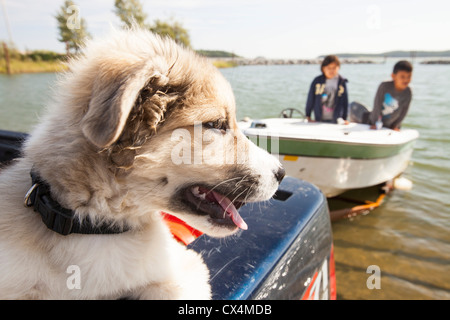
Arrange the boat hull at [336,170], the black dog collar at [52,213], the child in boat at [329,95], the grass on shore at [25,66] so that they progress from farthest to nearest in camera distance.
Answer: the grass on shore at [25,66]
the child in boat at [329,95]
the boat hull at [336,170]
the black dog collar at [52,213]

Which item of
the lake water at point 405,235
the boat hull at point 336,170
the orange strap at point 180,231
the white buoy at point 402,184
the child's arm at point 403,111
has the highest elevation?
the orange strap at point 180,231

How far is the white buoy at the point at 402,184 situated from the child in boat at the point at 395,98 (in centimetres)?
176

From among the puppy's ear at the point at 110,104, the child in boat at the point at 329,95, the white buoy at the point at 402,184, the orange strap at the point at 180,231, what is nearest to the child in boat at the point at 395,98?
the child in boat at the point at 329,95

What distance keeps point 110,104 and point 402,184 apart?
1021cm

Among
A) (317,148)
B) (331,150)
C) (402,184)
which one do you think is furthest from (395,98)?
(317,148)

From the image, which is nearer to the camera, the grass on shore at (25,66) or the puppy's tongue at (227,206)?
the puppy's tongue at (227,206)

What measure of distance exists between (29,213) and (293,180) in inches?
88.1

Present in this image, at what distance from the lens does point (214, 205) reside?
191 centimetres

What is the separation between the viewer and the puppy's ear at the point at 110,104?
4.22 ft

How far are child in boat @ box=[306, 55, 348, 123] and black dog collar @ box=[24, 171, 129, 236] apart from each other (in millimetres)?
8403

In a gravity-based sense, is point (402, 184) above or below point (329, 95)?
below

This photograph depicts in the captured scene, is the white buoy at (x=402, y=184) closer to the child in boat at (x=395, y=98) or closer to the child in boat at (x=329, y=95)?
the child in boat at (x=395, y=98)

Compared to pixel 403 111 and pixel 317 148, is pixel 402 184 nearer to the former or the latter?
pixel 403 111
